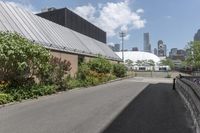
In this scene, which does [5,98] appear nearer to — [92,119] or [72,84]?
[92,119]

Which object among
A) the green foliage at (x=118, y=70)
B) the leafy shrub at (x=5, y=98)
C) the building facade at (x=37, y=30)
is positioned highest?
the building facade at (x=37, y=30)

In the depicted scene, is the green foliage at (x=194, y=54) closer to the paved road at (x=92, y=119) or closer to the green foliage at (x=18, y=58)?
the green foliage at (x=18, y=58)

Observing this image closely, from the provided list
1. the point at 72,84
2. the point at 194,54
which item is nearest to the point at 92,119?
the point at 72,84

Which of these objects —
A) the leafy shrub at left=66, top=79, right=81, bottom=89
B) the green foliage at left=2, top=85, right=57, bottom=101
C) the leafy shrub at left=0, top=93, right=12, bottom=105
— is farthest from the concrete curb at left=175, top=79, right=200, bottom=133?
the leafy shrub at left=66, top=79, right=81, bottom=89

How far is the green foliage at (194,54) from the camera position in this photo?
250 ft

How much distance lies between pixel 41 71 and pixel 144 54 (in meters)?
141

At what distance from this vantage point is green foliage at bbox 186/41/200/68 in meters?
76.2

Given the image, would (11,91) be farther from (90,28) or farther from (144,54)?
(144,54)

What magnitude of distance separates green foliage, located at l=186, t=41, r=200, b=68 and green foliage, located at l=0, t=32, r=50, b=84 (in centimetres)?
5982

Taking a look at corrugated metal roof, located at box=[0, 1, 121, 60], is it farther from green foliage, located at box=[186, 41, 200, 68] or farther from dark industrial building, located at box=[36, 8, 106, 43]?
green foliage, located at box=[186, 41, 200, 68]

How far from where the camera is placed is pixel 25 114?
1311 cm

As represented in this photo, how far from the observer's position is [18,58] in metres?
19.4

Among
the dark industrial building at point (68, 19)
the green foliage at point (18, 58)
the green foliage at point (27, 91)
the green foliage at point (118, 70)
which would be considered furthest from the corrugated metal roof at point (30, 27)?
the green foliage at point (118, 70)

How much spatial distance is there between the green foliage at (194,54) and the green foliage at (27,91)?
197ft
